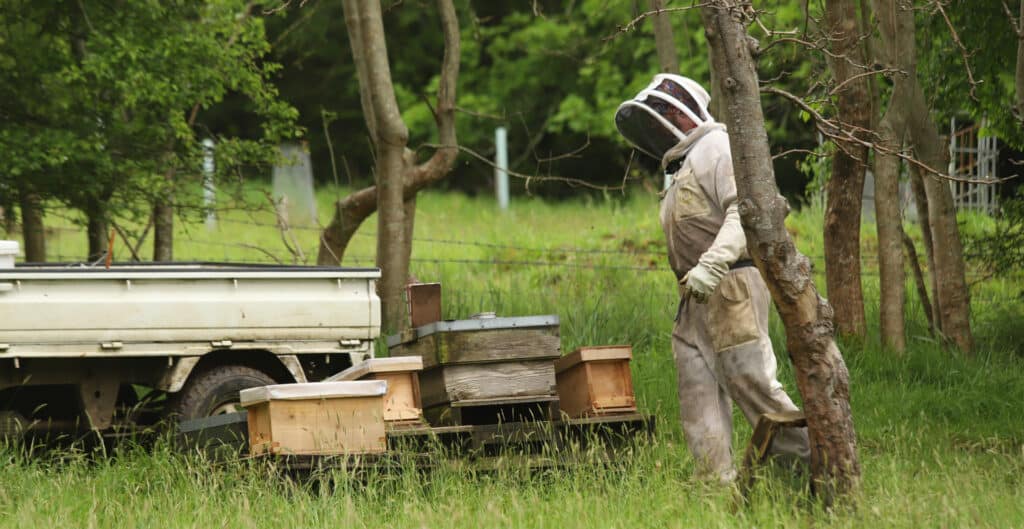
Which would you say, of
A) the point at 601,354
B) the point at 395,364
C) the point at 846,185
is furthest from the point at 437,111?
the point at 395,364

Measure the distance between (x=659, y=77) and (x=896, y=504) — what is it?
8.23 ft

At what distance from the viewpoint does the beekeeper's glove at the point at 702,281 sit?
19.4ft

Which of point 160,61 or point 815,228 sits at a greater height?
point 160,61

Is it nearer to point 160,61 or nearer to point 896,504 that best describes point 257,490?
point 896,504

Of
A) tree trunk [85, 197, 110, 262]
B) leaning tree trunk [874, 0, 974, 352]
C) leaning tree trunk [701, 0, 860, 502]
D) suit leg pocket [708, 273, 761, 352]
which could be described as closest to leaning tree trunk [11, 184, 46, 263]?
tree trunk [85, 197, 110, 262]

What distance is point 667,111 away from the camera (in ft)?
21.5

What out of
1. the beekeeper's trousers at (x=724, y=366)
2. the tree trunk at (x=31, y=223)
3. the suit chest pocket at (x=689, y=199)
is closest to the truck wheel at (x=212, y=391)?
the beekeeper's trousers at (x=724, y=366)

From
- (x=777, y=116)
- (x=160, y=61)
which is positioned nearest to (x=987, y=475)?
(x=160, y=61)

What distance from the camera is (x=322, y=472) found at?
20.2 feet

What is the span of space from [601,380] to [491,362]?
27.4 inches

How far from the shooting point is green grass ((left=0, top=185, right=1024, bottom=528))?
216 inches

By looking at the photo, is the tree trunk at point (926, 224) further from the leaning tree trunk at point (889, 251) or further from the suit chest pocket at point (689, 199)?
the suit chest pocket at point (689, 199)

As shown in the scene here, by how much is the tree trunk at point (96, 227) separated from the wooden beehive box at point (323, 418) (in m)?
4.99

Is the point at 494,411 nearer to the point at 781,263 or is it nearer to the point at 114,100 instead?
the point at 781,263
